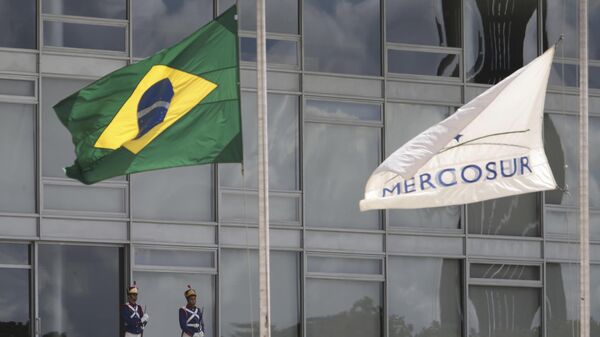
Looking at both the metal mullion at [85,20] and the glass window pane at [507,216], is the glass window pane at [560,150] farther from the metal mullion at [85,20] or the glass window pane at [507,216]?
the metal mullion at [85,20]

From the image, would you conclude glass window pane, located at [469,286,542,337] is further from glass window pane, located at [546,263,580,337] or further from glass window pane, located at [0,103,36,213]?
glass window pane, located at [0,103,36,213]

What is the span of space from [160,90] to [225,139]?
107cm

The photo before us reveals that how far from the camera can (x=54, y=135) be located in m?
→ 30.3

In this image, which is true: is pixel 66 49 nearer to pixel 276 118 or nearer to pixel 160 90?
pixel 276 118

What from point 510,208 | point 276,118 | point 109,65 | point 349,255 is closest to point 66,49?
point 109,65

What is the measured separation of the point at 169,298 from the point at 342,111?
177 inches

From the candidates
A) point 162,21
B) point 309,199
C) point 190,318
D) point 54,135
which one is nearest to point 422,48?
point 309,199

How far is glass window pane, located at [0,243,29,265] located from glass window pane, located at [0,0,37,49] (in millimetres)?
3187

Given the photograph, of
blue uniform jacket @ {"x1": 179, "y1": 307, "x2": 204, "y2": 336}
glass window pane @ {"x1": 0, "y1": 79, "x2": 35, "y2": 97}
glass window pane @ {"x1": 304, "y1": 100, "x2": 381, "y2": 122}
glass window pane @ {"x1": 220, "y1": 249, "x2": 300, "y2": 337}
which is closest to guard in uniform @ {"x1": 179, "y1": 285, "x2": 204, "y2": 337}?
blue uniform jacket @ {"x1": 179, "y1": 307, "x2": 204, "y2": 336}

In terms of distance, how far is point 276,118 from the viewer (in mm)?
31797

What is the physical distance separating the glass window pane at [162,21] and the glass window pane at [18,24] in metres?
1.69

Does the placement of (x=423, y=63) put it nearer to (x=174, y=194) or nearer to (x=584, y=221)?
(x=174, y=194)

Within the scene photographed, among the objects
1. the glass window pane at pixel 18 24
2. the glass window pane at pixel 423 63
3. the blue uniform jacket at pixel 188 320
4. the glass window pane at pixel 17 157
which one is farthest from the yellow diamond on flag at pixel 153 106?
the glass window pane at pixel 423 63

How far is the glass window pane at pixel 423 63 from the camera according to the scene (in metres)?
32.8
